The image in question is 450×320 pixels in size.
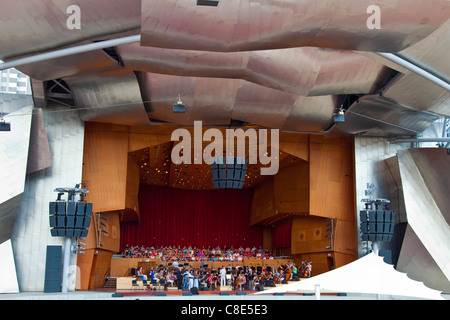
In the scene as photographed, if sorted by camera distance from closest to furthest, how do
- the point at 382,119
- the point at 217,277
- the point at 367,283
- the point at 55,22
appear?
1. the point at 367,283
2. the point at 55,22
3. the point at 382,119
4. the point at 217,277

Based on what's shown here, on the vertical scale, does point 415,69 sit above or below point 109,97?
below

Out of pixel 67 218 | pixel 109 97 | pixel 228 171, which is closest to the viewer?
pixel 67 218

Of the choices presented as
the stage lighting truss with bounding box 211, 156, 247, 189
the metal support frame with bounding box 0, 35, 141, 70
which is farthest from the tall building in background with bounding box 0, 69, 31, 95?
the metal support frame with bounding box 0, 35, 141, 70

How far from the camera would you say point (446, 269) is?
2414 centimetres

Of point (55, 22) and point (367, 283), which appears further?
point (55, 22)

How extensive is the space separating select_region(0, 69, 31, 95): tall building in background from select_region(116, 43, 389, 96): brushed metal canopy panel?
7.40m


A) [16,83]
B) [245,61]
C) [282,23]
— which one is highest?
[16,83]

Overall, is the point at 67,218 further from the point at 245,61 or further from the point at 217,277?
the point at 245,61

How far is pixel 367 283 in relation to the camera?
12422mm

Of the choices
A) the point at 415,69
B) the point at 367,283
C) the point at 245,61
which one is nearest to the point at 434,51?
the point at 415,69

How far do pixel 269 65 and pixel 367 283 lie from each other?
8623 millimetres

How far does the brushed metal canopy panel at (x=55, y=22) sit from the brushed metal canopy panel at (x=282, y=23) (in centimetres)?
142

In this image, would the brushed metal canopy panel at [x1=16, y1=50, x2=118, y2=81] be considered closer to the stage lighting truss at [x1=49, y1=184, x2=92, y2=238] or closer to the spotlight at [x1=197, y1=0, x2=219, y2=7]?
the stage lighting truss at [x1=49, y1=184, x2=92, y2=238]
